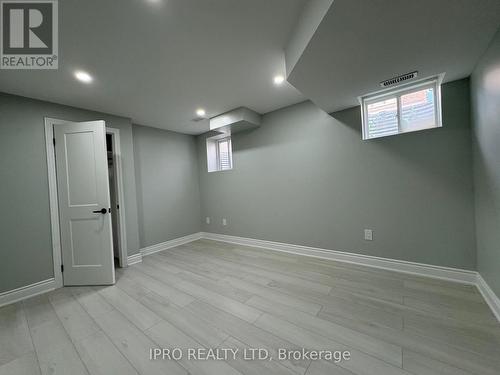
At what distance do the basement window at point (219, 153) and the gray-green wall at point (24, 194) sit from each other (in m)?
2.50

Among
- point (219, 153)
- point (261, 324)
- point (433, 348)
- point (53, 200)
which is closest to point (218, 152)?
point (219, 153)

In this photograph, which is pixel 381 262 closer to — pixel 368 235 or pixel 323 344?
pixel 368 235

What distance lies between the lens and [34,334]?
163 cm

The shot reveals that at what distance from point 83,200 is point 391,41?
3.66m

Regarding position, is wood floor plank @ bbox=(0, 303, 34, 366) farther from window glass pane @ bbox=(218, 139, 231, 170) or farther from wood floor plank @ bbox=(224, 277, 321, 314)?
window glass pane @ bbox=(218, 139, 231, 170)

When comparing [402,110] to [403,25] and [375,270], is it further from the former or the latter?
[375,270]

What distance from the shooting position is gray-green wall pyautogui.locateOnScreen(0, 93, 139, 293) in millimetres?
2160

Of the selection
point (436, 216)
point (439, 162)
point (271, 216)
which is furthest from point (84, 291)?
point (439, 162)

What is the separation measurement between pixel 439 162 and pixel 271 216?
7.59 feet

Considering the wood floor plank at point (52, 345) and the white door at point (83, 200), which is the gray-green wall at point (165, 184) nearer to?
the white door at point (83, 200)

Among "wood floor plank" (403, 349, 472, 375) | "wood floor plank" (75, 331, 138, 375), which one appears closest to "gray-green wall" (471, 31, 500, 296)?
"wood floor plank" (403, 349, 472, 375)

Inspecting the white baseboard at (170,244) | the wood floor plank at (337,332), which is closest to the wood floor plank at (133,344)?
the wood floor plank at (337,332)

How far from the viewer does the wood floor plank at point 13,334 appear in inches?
56.7

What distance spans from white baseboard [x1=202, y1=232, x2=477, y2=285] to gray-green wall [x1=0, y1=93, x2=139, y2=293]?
2993mm
